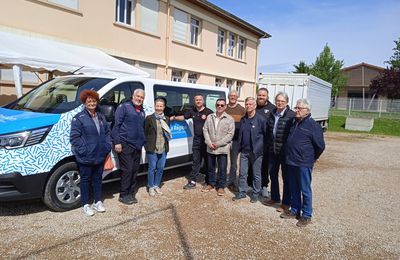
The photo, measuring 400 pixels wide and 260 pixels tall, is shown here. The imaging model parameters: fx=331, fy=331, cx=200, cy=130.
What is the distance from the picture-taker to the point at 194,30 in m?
18.9

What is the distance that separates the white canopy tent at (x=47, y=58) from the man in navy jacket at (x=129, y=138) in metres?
4.35

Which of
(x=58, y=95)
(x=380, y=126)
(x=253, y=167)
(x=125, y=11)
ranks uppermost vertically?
(x=125, y=11)

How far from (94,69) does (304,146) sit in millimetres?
6744

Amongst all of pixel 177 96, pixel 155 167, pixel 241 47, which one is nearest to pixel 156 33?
pixel 241 47

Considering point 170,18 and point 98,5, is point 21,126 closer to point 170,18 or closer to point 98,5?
point 98,5

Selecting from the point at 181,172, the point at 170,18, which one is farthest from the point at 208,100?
the point at 170,18

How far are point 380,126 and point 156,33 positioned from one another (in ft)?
61.9

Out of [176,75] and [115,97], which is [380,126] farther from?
[115,97]

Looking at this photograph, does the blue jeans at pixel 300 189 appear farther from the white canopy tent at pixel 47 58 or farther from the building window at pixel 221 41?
the building window at pixel 221 41

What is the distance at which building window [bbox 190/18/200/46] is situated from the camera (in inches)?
732

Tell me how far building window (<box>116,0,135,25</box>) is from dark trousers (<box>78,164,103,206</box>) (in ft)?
36.4

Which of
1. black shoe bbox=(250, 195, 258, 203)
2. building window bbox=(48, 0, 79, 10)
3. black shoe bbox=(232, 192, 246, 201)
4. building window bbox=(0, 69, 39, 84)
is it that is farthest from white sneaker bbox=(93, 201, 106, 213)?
building window bbox=(48, 0, 79, 10)

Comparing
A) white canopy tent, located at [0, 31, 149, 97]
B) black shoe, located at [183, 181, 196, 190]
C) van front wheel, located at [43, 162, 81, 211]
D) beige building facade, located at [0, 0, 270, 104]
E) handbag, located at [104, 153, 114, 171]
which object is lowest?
black shoe, located at [183, 181, 196, 190]

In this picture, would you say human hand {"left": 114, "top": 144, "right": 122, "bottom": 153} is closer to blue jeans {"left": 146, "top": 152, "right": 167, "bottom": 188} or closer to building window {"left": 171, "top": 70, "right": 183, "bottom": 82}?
blue jeans {"left": 146, "top": 152, "right": 167, "bottom": 188}
